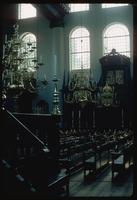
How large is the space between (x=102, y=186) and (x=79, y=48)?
→ 566 inches

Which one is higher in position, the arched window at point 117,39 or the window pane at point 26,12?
the window pane at point 26,12

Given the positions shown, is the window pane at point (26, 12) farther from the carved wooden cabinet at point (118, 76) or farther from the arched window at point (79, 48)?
the carved wooden cabinet at point (118, 76)

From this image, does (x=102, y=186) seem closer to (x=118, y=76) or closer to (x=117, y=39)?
(x=118, y=76)

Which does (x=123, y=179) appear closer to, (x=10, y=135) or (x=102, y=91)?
(x=10, y=135)

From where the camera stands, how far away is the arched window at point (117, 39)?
19.3 meters

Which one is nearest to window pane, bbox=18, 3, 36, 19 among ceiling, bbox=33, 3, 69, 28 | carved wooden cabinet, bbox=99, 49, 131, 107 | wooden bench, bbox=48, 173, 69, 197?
ceiling, bbox=33, 3, 69, 28

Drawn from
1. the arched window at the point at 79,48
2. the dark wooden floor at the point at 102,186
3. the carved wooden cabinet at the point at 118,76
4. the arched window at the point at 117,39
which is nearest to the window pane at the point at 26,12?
the arched window at the point at 79,48

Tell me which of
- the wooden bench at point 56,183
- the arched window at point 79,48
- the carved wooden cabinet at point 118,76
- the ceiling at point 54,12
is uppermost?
the ceiling at point 54,12

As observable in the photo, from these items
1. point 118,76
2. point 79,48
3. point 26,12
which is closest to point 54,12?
point 79,48

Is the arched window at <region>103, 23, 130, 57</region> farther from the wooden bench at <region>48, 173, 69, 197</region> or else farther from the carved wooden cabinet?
the wooden bench at <region>48, 173, 69, 197</region>

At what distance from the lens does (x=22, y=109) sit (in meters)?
19.0

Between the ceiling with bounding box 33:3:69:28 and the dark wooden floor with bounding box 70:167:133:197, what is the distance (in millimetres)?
12601

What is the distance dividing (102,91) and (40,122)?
493 inches

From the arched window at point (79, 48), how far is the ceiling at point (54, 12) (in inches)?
43.2
